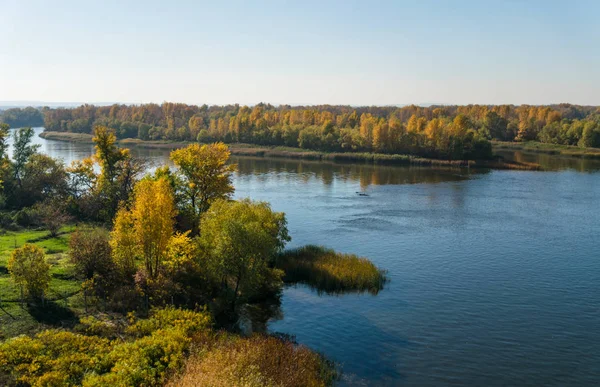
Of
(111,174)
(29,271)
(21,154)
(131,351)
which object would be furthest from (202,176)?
(131,351)

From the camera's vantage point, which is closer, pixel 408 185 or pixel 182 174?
pixel 182 174

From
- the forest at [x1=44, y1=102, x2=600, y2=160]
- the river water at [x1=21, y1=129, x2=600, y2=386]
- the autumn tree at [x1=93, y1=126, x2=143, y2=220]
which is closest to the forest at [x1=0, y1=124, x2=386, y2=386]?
the autumn tree at [x1=93, y1=126, x2=143, y2=220]

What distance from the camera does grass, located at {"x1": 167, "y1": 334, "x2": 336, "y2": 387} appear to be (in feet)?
65.1

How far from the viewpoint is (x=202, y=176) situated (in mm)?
47844

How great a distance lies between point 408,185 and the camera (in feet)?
281

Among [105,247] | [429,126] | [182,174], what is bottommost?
[105,247]

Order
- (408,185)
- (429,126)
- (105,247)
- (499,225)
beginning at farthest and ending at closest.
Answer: (429,126), (408,185), (499,225), (105,247)

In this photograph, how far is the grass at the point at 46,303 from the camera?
83.5ft

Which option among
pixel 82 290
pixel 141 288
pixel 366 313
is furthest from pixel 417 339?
pixel 82 290

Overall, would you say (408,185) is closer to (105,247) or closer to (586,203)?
(586,203)

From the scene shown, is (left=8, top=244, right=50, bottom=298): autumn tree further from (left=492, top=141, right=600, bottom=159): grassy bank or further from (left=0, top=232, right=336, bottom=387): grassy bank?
(left=492, top=141, right=600, bottom=159): grassy bank

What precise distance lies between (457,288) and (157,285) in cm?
2215

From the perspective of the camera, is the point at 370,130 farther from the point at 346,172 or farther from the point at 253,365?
the point at 253,365

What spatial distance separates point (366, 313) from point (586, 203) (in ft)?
163
